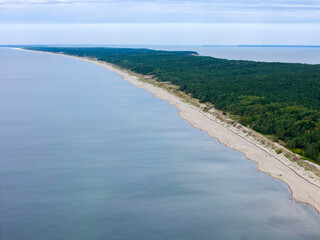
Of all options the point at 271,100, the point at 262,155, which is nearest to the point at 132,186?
the point at 262,155

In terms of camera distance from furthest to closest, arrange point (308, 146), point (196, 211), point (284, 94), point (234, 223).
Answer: point (284, 94)
point (308, 146)
point (196, 211)
point (234, 223)

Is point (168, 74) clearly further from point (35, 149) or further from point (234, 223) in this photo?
point (234, 223)

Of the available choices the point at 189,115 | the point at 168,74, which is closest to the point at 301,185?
the point at 189,115

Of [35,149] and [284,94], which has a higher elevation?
[284,94]

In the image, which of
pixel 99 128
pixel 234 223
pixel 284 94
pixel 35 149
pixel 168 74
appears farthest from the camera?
pixel 168 74

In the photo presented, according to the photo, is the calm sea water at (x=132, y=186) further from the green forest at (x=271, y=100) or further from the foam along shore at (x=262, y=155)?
the green forest at (x=271, y=100)

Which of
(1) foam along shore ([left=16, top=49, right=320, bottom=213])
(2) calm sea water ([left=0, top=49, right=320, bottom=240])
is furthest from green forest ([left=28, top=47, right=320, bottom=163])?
(2) calm sea water ([left=0, top=49, right=320, bottom=240])

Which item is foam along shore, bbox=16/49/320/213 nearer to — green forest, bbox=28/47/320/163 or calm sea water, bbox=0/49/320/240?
calm sea water, bbox=0/49/320/240

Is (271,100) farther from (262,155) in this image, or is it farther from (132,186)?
(132,186)

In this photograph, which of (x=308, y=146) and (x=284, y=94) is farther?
(x=284, y=94)
